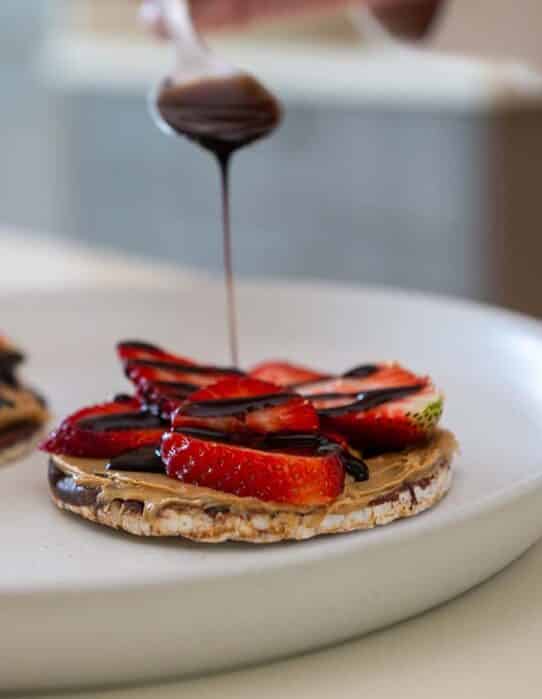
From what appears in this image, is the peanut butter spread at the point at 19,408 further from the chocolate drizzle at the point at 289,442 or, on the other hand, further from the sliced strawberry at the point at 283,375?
the chocolate drizzle at the point at 289,442

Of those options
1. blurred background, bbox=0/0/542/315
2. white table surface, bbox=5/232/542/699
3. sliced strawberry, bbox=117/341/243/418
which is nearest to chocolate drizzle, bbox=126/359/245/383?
sliced strawberry, bbox=117/341/243/418

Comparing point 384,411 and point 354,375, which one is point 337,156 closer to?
point 354,375

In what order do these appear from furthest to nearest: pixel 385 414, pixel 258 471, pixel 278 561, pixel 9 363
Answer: pixel 9 363, pixel 385 414, pixel 258 471, pixel 278 561

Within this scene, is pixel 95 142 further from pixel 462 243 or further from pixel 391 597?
pixel 391 597

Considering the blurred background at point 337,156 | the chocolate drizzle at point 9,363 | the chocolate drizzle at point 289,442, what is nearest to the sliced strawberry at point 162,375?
the chocolate drizzle at point 289,442

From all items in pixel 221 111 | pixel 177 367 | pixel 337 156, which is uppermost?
pixel 221 111

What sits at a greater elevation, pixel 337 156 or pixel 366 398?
pixel 366 398

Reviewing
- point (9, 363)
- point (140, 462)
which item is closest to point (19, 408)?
point (9, 363)

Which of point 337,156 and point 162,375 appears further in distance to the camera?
point 337,156

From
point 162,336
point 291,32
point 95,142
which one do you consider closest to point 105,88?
point 95,142
